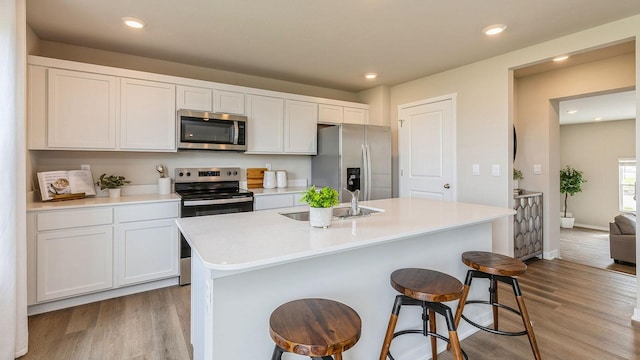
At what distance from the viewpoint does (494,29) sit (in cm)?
260

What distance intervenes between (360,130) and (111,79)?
8.90 feet

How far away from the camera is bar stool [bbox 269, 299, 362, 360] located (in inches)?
41.5

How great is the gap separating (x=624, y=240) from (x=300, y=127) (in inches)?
164

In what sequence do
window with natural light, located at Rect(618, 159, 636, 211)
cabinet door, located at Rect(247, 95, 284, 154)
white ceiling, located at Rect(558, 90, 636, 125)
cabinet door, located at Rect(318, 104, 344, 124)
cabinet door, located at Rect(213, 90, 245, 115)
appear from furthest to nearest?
window with natural light, located at Rect(618, 159, 636, 211)
white ceiling, located at Rect(558, 90, 636, 125)
cabinet door, located at Rect(318, 104, 344, 124)
cabinet door, located at Rect(247, 95, 284, 154)
cabinet door, located at Rect(213, 90, 245, 115)

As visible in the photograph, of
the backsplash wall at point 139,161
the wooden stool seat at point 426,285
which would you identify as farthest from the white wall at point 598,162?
the wooden stool seat at point 426,285

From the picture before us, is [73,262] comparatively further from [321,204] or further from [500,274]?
[500,274]

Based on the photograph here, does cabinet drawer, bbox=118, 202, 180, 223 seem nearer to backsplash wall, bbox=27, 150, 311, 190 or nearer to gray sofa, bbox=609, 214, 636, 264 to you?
backsplash wall, bbox=27, 150, 311, 190

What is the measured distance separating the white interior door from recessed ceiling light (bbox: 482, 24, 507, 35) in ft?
3.65

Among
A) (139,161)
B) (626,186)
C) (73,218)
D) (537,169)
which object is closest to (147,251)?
(73,218)

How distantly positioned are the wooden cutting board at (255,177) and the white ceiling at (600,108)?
14.4 ft

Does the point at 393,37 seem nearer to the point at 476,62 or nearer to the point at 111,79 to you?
the point at 476,62

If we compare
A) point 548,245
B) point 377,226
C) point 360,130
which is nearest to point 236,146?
point 360,130

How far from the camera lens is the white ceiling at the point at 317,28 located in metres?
2.24

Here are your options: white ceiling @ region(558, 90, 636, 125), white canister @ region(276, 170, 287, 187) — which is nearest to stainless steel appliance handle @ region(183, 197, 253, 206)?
white canister @ region(276, 170, 287, 187)
